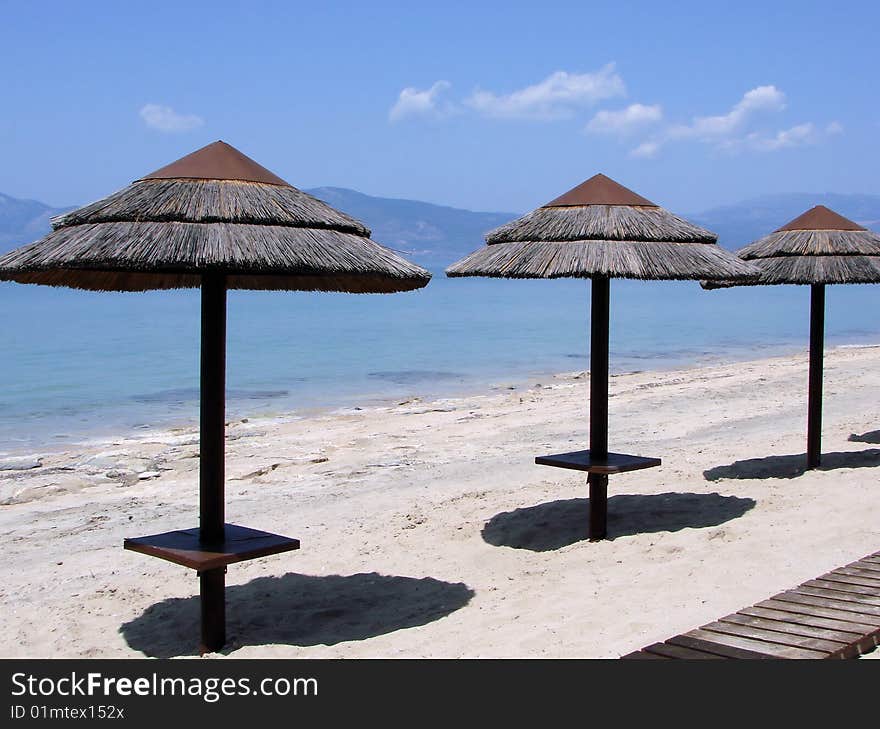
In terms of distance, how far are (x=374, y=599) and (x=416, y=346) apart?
27743mm

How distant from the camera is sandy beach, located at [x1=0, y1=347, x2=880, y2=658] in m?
5.82

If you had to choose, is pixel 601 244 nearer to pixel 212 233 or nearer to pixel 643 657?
pixel 212 233

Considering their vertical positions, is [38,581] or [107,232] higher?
[107,232]

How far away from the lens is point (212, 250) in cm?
505

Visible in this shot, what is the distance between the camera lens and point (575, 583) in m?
6.38

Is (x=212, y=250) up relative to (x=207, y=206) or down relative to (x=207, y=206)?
down

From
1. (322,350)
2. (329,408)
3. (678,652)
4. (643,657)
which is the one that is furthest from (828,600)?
(322,350)

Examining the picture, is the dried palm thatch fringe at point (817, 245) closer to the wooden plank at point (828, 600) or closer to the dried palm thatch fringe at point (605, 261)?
the dried palm thatch fringe at point (605, 261)

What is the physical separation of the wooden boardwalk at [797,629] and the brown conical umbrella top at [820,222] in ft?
15.3

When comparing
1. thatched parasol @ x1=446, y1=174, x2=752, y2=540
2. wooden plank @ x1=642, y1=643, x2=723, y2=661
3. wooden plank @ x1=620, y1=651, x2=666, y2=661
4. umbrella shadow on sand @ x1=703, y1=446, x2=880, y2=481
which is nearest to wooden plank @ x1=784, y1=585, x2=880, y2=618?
wooden plank @ x1=642, y1=643, x2=723, y2=661

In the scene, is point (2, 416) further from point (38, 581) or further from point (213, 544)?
point (213, 544)

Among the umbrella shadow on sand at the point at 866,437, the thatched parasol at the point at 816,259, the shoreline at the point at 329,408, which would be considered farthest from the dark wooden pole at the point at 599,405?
the shoreline at the point at 329,408

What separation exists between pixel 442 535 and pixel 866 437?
5432mm
